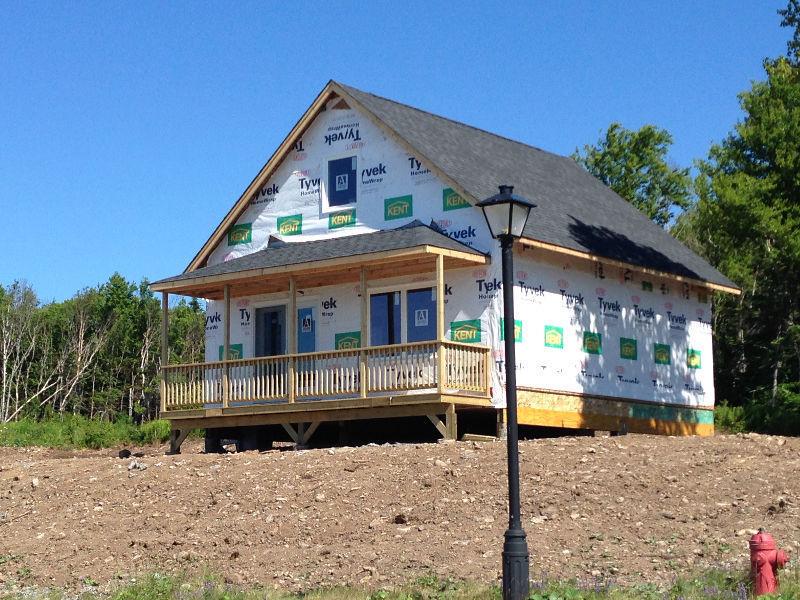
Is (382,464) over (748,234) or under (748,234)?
under

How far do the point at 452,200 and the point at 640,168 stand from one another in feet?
91.7

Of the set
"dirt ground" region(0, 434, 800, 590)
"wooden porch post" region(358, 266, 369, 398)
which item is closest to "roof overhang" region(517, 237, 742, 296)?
"wooden porch post" region(358, 266, 369, 398)

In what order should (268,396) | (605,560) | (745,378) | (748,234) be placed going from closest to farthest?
1. (605,560)
2. (268,396)
3. (748,234)
4. (745,378)

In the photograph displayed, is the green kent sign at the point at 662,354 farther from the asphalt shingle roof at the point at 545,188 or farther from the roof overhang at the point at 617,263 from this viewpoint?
the asphalt shingle roof at the point at 545,188

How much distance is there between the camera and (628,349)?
29609 millimetres

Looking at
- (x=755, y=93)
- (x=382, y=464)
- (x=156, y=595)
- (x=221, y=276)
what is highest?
(x=755, y=93)

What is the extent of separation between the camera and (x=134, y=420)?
6050 cm

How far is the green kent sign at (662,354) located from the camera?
30516mm

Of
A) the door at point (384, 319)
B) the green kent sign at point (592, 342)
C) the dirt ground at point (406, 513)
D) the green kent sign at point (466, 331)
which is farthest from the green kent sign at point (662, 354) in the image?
the dirt ground at point (406, 513)

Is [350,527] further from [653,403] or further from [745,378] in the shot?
[745,378]

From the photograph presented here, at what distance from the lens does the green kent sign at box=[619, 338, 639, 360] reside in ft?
96.5

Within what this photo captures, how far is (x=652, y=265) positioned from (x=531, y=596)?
→ 17.1 meters

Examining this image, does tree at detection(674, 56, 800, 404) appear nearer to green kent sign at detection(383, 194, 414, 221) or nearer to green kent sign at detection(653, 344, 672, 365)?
green kent sign at detection(653, 344, 672, 365)

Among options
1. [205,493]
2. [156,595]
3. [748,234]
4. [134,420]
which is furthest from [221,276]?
[134,420]
